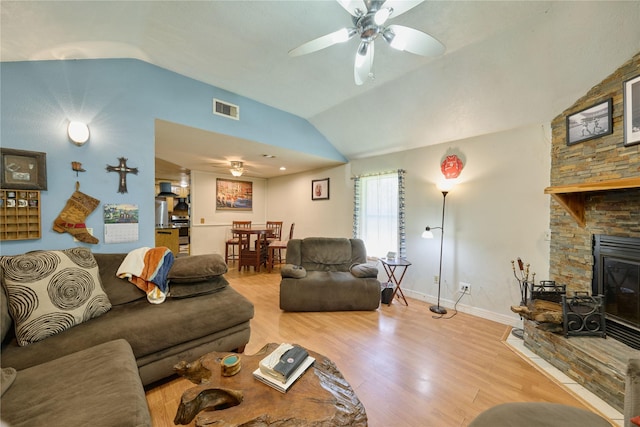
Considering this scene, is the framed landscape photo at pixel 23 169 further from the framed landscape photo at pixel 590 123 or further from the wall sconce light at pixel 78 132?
the framed landscape photo at pixel 590 123

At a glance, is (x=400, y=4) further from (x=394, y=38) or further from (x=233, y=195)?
(x=233, y=195)

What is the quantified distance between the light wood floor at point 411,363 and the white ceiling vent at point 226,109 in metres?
2.47

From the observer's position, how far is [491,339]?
2.34 metres

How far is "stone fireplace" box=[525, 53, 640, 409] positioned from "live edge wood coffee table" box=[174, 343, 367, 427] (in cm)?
184

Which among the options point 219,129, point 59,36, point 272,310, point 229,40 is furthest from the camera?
point 272,310

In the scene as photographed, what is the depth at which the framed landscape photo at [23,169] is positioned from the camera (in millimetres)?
1737

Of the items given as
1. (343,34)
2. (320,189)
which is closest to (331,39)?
(343,34)

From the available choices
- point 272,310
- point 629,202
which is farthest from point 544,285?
point 272,310

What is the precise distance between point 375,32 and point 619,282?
2727 millimetres

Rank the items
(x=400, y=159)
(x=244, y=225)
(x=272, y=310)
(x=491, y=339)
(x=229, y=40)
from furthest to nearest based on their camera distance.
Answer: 1. (x=244, y=225)
2. (x=400, y=159)
3. (x=272, y=310)
4. (x=491, y=339)
5. (x=229, y=40)

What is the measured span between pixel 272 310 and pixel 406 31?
3.06 meters

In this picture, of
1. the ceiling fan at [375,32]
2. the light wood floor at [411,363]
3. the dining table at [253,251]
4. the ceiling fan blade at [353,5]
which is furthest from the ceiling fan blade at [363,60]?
the dining table at [253,251]

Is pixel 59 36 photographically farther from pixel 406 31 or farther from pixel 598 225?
pixel 598 225

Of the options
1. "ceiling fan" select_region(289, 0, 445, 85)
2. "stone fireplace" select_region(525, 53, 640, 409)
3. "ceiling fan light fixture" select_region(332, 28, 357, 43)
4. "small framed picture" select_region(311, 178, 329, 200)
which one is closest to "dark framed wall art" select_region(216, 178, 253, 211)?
"small framed picture" select_region(311, 178, 329, 200)
